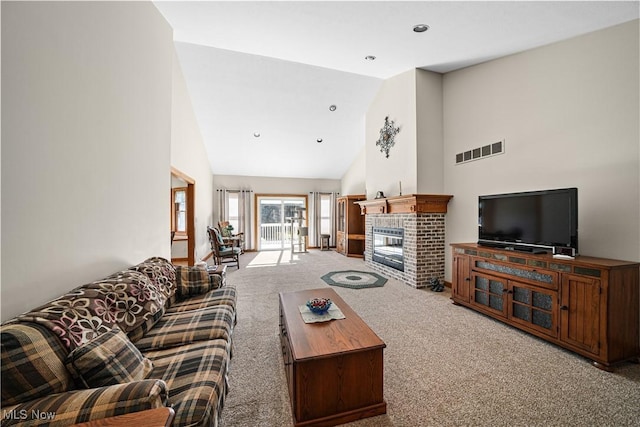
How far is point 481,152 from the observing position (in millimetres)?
3504

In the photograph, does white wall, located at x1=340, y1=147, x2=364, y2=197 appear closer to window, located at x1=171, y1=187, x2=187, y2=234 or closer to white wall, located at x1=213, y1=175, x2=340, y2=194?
white wall, located at x1=213, y1=175, x2=340, y2=194

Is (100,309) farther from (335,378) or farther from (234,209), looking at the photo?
(234,209)

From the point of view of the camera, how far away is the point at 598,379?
1.81 m

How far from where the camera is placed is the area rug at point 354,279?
416cm

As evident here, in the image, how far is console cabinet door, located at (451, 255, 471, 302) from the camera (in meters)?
3.10

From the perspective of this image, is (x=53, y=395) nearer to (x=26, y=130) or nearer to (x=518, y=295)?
(x=26, y=130)

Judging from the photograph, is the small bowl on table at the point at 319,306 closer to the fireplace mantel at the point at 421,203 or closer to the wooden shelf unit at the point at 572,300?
the wooden shelf unit at the point at 572,300

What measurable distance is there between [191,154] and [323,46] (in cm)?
338

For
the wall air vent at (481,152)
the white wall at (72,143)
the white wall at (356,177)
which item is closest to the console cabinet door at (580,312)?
the wall air vent at (481,152)

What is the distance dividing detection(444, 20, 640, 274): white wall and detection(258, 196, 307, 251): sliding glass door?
591cm

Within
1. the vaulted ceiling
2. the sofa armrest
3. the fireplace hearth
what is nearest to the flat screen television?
the fireplace hearth

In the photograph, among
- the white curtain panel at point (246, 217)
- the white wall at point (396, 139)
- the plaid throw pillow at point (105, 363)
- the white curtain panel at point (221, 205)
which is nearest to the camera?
the plaid throw pillow at point (105, 363)

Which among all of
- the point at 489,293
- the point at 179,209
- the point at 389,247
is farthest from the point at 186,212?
the point at 489,293

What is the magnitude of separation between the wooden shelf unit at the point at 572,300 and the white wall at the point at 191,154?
15.5 ft
